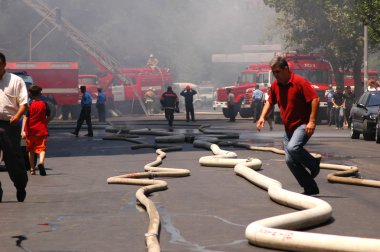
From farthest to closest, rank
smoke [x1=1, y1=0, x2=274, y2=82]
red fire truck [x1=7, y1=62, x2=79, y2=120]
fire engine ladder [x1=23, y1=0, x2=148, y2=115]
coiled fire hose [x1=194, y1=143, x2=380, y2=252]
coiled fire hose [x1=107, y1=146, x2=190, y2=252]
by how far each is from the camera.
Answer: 1. smoke [x1=1, y1=0, x2=274, y2=82]
2. fire engine ladder [x1=23, y1=0, x2=148, y2=115]
3. red fire truck [x1=7, y1=62, x2=79, y2=120]
4. coiled fire hose [x1=107, y1=146, x2=190, y2=252]
5. coiled fire hose [x1=194, y1=143, x2=380, y2=252]

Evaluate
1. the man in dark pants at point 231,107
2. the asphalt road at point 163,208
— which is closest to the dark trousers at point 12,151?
the asphalt road at point 163,208

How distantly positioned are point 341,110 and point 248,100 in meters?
11.5

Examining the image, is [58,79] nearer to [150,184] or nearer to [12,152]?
[150,184]

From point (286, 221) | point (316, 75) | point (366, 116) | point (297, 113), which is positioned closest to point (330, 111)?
point (316, 75)

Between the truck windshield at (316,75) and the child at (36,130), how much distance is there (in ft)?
99.3

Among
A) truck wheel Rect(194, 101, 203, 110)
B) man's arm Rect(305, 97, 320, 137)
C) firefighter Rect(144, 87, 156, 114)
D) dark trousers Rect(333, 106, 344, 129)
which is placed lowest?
truck wheel Rect(194, 101, 203, 110)

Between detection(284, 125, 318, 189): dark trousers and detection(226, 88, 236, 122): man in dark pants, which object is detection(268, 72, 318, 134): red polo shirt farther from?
detection(226, 88, 236, 122): man in dark pants

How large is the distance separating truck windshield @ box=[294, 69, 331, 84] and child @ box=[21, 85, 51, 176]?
30.3 metres

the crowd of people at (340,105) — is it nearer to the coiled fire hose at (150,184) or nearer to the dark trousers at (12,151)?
the coiled fire hose at (150,184)

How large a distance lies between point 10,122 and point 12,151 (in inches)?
13.4

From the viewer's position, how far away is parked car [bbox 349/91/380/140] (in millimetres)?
29203

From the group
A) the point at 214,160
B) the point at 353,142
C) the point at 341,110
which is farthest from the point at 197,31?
the point at 214,160

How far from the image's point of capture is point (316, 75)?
155ft

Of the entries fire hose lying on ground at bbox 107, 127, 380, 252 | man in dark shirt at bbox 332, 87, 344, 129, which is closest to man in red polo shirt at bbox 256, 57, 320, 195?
fire hose lying on ground at bbox 107, 127, 380, 252
